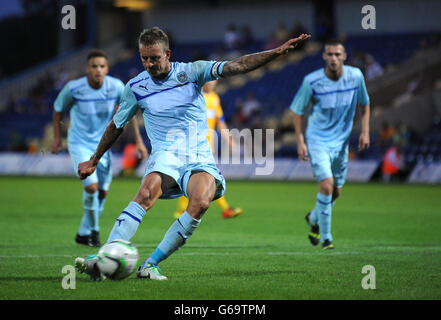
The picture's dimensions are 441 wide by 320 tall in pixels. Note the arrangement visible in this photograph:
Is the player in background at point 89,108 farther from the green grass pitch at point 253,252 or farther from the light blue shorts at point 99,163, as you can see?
the green grass pitch at point 253,252

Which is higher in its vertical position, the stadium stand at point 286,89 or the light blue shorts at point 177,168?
the stadium stand at point 286,89

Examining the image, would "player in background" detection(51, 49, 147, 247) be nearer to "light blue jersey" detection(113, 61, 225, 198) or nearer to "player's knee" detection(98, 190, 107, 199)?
"player's knee" detection(98, 190, 107, 199)

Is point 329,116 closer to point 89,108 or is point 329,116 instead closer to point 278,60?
point 89,108

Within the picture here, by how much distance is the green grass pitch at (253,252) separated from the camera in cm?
687

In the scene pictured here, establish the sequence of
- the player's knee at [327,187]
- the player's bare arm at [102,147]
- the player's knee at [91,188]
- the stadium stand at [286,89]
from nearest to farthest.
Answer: the player's bare arm at [102,147] < the player's knee at [327,187] < the player's knee at [91,188] < the stadium stand at [286,89]

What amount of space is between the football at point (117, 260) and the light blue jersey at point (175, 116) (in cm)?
89

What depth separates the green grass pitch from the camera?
6871mm

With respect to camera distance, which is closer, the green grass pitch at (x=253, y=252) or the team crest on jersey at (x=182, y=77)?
the green grass pitch at (x=253, y=252)

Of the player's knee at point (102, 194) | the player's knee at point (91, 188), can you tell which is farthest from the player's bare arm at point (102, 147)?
the player's knee at point (102, 194)

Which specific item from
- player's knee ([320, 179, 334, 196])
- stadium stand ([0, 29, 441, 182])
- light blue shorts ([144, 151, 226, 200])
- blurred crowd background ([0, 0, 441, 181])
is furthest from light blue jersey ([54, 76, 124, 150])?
stadium stand ([0, 29, 441, 182])

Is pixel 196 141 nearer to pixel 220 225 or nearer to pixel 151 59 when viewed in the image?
pixel 151 59

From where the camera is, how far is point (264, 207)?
16.8m

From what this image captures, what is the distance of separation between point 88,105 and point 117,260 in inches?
177

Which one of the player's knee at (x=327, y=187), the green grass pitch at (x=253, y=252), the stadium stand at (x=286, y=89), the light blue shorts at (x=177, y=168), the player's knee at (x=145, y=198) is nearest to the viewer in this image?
the green grass pitch at (x=253, y=252)
